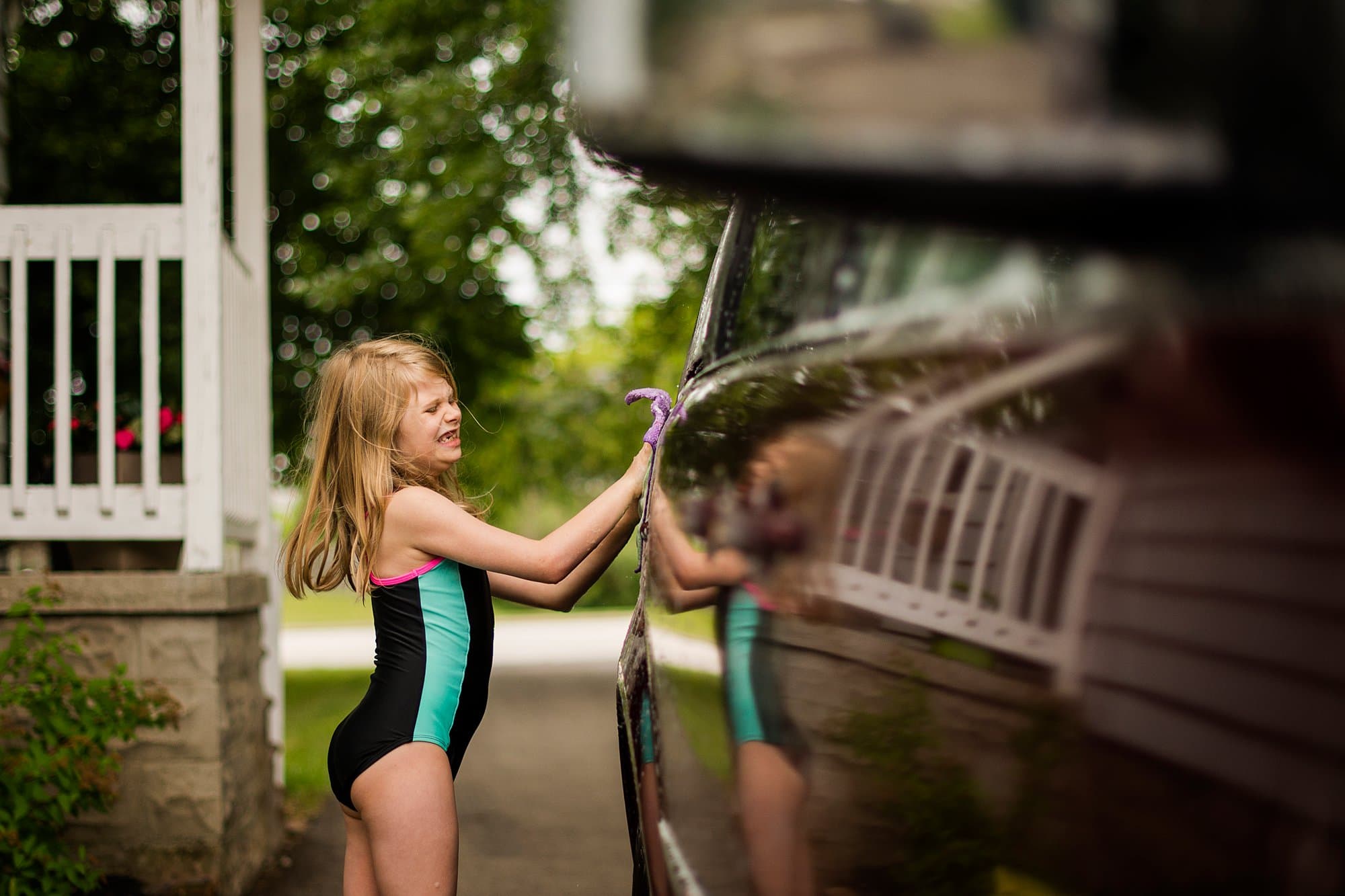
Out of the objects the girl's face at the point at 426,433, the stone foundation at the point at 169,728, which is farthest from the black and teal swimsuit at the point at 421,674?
the stone foundation at the point at 169,728

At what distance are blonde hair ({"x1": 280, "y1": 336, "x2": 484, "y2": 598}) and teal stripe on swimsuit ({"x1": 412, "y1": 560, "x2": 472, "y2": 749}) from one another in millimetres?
138

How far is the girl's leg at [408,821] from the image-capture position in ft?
6.83

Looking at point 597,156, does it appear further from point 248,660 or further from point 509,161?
point 509,161

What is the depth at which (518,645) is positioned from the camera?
49.0ft

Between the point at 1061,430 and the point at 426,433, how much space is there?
1844 millimetres

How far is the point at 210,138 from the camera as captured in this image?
13.5 feet

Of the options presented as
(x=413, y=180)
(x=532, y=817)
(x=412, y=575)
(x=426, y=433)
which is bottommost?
(x=532, y=817)

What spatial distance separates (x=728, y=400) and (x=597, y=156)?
1.69 feet

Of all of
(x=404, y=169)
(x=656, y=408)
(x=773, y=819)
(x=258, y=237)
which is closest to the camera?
(x=773, y=819)

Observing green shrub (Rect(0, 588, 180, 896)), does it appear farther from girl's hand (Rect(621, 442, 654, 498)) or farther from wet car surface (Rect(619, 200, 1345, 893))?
wet car surface (Rect(619, 200, 1345, 893))

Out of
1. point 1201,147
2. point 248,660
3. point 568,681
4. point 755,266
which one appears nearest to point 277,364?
point 568,681

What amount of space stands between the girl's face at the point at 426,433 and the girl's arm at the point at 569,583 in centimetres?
25

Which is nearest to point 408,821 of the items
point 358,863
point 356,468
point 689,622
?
point 358,863

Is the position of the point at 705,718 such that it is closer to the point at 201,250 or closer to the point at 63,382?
the point at 201,250
